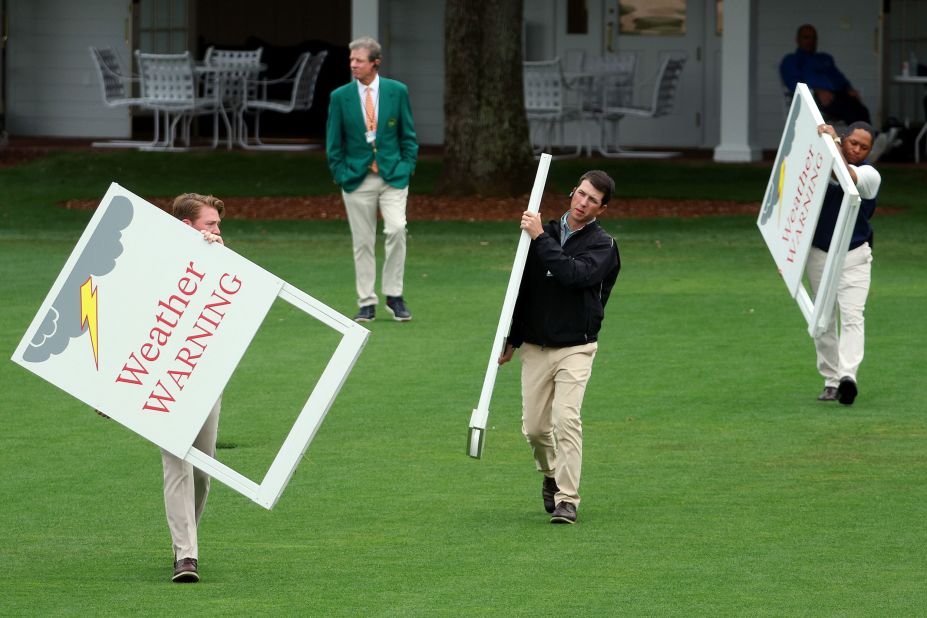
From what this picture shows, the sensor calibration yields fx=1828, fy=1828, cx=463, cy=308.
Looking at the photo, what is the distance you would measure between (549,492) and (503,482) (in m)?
0.69

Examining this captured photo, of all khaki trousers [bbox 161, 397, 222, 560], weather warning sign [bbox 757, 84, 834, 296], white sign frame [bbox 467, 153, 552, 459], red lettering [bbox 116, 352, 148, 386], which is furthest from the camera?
weather warning sign [bbox 757, 84, 834, 296]

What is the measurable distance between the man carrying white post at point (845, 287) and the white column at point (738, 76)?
15.2 m

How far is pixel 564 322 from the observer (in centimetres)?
765

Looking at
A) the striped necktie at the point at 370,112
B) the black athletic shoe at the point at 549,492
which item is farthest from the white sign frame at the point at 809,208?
the striped necktie at the point at 370,112

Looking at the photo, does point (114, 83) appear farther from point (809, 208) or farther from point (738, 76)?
point (809, 208)

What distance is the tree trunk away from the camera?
72.2ft

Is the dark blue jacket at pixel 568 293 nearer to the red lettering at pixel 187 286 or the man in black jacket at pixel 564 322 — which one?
the man in black jacket at pixel 564 322

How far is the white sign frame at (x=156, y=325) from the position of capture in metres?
6.55

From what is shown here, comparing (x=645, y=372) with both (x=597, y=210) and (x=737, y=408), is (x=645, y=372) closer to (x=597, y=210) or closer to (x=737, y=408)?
(x=737, y=408)

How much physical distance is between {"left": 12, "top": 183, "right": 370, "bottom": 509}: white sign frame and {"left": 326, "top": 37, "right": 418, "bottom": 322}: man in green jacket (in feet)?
22.2

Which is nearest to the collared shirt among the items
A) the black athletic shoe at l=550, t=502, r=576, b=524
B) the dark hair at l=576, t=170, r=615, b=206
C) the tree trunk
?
the dark hair at l=576, t=170, r=615, b=206

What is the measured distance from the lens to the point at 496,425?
9.95 meters

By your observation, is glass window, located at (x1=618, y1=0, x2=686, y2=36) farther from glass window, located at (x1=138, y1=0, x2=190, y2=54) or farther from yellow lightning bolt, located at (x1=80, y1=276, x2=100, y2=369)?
yellow lightning bolt, located at (x1=80, y1=276, x2=100, y2=369)

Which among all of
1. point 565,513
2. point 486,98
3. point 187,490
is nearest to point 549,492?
point 565,513
